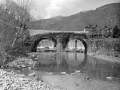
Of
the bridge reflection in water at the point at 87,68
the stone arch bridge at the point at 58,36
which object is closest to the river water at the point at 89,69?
the bridge reflection in water at the point at 87,68

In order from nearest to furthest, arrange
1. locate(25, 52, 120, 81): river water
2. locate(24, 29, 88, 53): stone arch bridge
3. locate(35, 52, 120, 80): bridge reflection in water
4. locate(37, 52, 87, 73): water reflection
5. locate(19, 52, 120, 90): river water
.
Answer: locate(19, 52, 120, 90): river water
locate(25, 52, 120, 81): river water
locate(35, 52, 120, 80): bridge reflection in water
locate(37, 52, 87, 73): water reflection
locate(24, 29, 88, 53): stone arch bridge

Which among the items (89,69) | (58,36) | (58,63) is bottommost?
(89,69)

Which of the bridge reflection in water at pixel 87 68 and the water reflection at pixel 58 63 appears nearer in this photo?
the bridge reflection in water at pixel 87 68

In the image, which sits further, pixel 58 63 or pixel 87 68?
pixel 58 63

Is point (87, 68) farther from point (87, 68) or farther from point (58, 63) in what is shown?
point (58, 63)

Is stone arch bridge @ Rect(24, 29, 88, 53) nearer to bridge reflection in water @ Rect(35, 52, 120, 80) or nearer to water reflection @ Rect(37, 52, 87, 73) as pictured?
water reflection @ Rect(37, 52, 87, 73)

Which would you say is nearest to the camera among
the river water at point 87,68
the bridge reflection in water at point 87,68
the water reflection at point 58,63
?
the river water at point 87,68

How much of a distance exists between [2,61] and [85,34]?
894 inches

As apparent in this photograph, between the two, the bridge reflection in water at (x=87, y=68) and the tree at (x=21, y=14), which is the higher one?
the tree at (x=21, y=14)

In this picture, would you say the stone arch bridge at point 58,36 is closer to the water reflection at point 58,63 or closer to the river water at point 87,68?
the water reflection at point 58,63

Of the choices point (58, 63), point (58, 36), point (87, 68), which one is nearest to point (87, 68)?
point (87, 68)

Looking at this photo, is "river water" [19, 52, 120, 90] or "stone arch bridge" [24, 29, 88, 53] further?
"stone arch bridge" [24, 29, 88, 53]

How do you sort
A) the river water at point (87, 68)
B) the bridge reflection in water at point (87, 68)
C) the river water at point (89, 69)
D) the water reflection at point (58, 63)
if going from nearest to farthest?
the river water at point (89, 69), the river water at point (87, 68), the bridge reflection in water at point (87, 68), the water reflection at point (58, 63)

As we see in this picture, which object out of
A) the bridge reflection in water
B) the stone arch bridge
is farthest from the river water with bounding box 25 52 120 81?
the stone arch bridge
